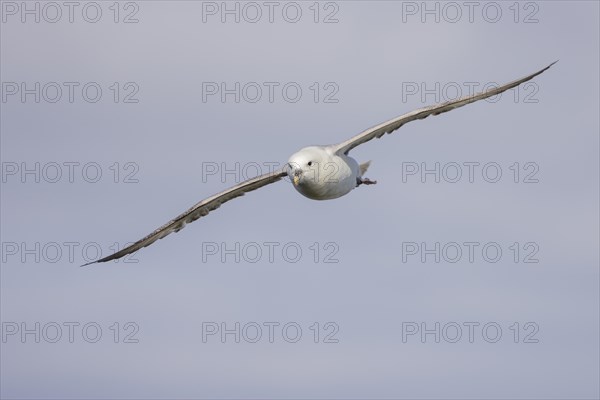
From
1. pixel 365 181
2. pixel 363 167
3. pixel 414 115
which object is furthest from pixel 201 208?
pixel 414 115

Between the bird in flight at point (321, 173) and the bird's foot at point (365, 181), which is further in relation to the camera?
the bird's foot at point (365, 181)

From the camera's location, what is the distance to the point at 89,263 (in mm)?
37844

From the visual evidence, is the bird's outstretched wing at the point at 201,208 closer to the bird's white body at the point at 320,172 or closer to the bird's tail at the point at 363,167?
the bird's white body at the point at 320,172

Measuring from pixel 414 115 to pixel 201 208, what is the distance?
22.9ft

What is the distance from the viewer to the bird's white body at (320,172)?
34.6 metres

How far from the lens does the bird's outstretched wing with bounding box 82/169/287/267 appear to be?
3822 cm

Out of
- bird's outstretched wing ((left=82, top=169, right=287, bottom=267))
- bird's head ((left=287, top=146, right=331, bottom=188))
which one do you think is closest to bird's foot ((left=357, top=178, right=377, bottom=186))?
bird's outstretched wing ((left=82, top=169, right=287, bottom=267))

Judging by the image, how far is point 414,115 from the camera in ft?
121

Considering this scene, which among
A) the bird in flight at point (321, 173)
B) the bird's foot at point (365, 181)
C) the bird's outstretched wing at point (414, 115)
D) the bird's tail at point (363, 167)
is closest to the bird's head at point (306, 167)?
the bird in flight at point (321, 173)

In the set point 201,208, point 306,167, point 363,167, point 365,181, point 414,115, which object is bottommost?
point 201,208

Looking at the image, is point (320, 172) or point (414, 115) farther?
point (414, 115)

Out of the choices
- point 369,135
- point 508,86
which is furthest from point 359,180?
point 508,86

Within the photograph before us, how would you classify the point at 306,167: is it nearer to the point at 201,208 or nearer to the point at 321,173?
the point at 321,173

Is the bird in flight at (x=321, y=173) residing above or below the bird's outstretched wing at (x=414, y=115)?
below
